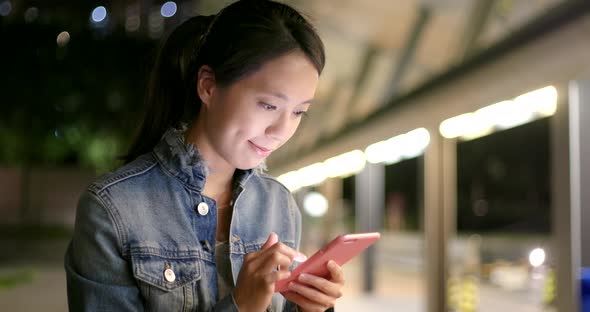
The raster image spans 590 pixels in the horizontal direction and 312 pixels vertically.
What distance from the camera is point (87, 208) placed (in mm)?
1156

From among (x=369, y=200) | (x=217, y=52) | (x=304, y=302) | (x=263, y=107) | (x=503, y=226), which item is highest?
(x=369, y=200)

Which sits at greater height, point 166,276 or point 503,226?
point 503,226

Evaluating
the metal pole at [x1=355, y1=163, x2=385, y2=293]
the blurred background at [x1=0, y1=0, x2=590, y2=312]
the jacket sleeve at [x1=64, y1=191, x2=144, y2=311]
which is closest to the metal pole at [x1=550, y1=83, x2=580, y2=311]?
the blurred background at [x1=0, y1=0, x2=590, y2=312]

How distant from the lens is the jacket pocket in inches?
45.5

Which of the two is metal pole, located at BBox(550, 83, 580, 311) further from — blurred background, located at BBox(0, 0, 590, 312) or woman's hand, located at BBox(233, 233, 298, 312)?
woman's hand, located at BBox(233, 233, 298, 312)

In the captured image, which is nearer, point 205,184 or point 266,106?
point 266,106

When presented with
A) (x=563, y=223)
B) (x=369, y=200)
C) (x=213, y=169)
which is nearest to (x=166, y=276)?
(x=213, y=169)

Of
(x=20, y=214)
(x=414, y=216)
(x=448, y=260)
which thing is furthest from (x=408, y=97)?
(x=20, y=214)

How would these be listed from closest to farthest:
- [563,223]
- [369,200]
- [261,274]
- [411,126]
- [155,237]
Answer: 1. [261,274]
2. [155,237]
3. [563,223]
4. [411,126]
5. [369,200]

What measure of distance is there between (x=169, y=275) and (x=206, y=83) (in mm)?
334

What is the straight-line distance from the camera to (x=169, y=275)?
1178mm

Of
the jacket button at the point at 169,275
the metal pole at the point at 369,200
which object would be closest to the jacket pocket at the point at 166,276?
the jacket button at the point at 169,275

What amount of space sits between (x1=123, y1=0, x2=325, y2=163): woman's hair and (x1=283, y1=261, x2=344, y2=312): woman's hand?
35cm

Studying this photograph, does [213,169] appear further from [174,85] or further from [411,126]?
[411,126]
